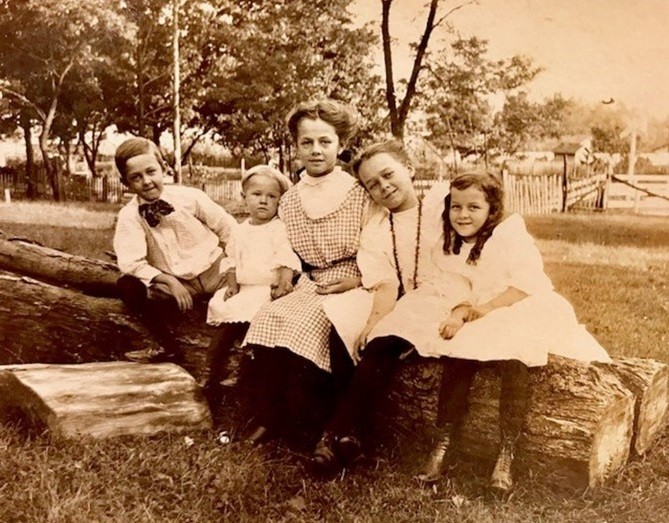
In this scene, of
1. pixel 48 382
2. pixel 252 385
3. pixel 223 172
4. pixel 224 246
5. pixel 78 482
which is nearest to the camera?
pixel 78 482

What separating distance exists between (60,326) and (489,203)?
75.4 inches

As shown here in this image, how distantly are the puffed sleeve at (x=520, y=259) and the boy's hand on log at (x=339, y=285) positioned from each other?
0.53m

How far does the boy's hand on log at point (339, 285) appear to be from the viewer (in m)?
2.46

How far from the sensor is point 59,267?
324cm

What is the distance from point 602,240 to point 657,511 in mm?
1695

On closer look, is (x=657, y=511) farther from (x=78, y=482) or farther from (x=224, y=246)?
(x=224, y=246)

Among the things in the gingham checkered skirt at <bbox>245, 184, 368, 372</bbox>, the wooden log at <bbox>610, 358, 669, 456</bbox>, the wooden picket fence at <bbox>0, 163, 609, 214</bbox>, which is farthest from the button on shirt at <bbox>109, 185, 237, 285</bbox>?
the wooden log at <bbox>610, 358, 669, 456</bbox>

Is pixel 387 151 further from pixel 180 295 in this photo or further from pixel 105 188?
pixel 105 188

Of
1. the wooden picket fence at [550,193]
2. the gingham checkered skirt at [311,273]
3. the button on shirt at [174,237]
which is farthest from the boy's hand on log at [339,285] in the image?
the wooden picket fence at [550,193]

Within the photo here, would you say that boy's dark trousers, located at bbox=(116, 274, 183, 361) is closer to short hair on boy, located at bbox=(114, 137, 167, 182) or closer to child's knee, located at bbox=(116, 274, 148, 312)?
child's knee, located at bbox=(116, 274, 148, 312)

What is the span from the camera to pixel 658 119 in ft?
8.41

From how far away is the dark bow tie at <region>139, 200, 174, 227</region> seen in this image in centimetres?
285

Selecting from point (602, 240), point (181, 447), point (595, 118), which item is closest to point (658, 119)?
point (595, 118)

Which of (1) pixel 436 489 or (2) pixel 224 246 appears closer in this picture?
(1) pixel 436 489
